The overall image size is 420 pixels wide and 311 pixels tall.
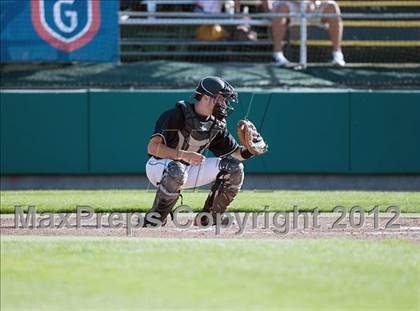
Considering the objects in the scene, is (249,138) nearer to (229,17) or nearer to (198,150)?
(198,150)

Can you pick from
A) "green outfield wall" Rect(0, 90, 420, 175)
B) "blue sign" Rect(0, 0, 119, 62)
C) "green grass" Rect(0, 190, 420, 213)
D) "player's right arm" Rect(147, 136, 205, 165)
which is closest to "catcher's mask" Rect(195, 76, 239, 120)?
"player's right arm" Rect(147, 136, 205, 165)

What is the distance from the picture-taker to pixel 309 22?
17.1m

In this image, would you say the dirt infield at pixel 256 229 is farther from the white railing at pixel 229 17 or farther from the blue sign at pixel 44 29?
the white railing at pixel 229 17

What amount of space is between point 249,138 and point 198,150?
51cm

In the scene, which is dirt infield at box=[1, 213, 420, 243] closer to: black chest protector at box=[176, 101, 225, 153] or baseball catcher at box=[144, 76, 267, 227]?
baseball catcher at box=[144, 76, 267, 227]

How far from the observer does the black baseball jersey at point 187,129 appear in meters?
8.86

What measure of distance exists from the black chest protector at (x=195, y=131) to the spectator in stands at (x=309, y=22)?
774cm

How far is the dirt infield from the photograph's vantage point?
8.46 m

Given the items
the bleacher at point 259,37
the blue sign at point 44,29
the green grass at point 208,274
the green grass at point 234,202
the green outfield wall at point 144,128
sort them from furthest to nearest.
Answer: the bleacher at point 259,37 → the blue sign at point 44,29 → the green outfield wall at point 144,128 → the green grass at point 234,202 → the green grass at point 208,274

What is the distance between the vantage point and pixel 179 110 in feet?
29.3

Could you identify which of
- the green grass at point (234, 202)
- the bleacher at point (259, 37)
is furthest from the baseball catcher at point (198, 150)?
the bleacher at point (259, 37)

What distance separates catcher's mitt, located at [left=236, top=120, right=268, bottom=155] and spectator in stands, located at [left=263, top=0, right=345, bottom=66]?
7.75 m

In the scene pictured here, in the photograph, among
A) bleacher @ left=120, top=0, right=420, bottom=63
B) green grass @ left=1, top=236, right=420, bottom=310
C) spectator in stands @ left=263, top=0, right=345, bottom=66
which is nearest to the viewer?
green grass @ left=1, top=236, right=420, bottom=310

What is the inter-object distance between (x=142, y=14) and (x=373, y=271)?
10.5 metres
